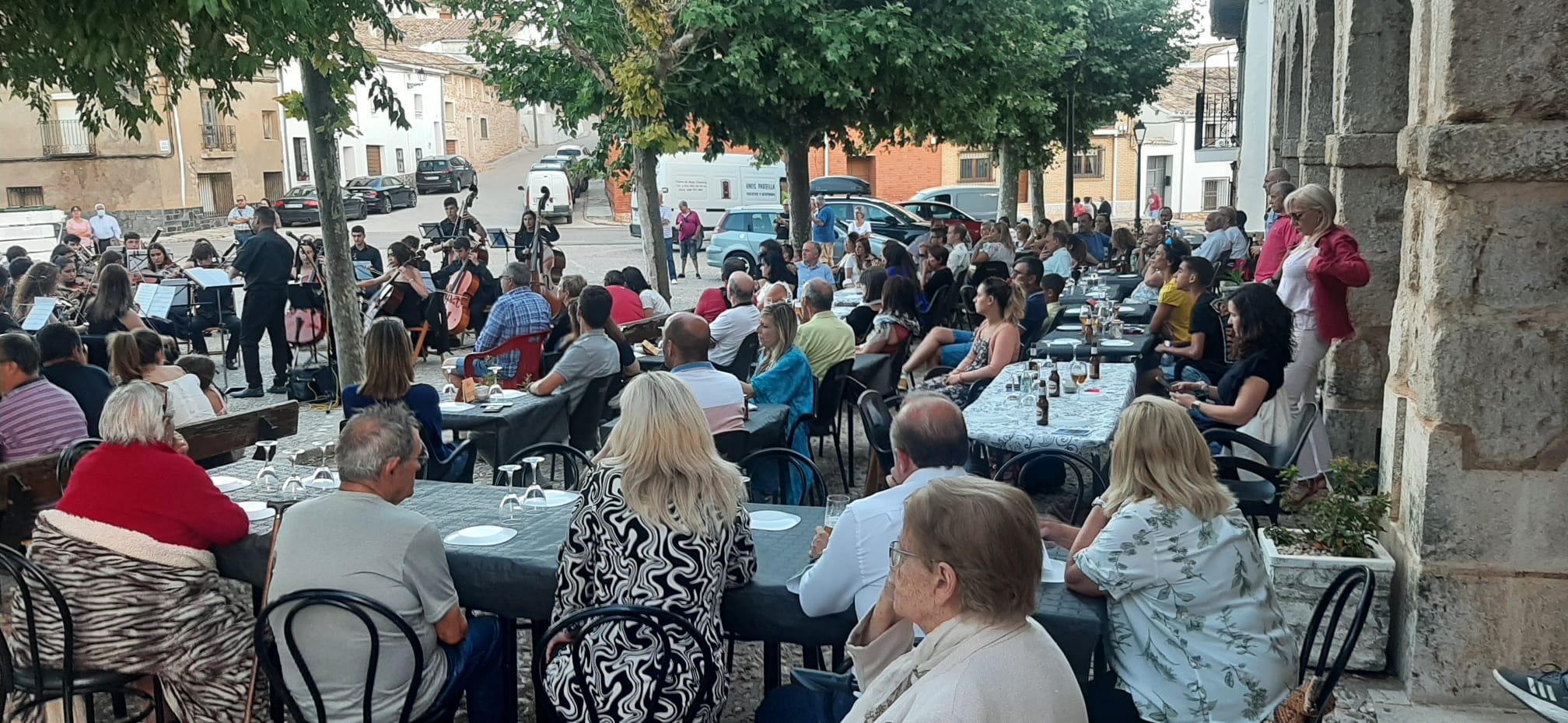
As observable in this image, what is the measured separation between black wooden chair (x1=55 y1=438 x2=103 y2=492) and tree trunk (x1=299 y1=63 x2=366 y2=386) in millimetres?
3924

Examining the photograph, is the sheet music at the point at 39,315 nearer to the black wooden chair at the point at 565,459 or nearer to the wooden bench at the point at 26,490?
the wooden bench at the point at 26,490

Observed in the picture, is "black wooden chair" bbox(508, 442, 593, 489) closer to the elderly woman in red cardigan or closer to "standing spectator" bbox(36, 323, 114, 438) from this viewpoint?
"standing spectator" bbox(36, 323, 114, 438)

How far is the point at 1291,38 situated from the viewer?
12.2 m

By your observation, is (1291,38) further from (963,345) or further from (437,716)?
(437,716)

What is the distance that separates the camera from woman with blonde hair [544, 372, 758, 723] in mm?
3430

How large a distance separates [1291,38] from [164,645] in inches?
449

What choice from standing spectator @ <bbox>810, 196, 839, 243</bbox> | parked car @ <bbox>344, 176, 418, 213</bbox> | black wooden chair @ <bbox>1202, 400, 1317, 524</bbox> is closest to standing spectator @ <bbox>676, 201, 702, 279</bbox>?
standing spectator @ <bbox>810, 196, 839, 243</bbox>

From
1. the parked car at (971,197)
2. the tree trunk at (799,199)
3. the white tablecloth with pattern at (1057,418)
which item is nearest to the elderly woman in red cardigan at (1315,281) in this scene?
the white tablecloth with pattern at (1057,418)

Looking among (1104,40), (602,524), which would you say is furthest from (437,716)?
(1104,40)

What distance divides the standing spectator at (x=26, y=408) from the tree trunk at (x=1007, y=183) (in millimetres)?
20081

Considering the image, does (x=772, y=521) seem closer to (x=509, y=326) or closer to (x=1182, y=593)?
(x=1182, y=593)

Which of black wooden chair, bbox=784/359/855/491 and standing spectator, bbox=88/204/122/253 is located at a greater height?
standing spectator, bbox=88/204/122/253

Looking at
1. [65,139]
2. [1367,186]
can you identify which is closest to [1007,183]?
[1367,186]

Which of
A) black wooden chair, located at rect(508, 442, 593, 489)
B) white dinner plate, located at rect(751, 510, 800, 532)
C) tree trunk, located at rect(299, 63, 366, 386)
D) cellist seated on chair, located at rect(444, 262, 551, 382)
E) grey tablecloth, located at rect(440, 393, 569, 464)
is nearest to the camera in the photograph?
white dinner plate, located at rect(751, 510, 800, 532)
